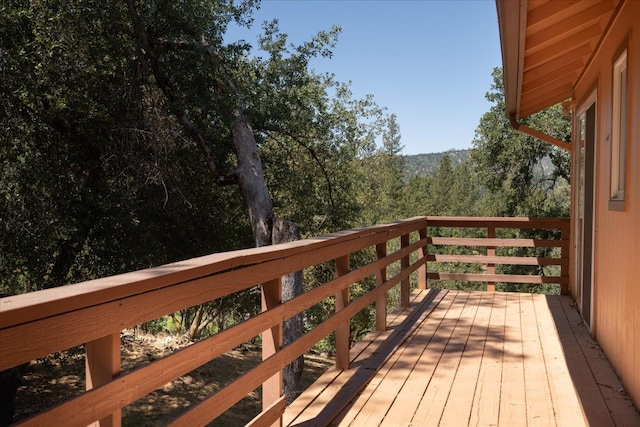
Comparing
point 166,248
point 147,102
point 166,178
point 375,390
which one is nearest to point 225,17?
point 147,102

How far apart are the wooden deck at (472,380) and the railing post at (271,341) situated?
408 millimetres

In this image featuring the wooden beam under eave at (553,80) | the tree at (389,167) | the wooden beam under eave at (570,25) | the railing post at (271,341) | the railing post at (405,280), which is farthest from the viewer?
the tree at (389,167)

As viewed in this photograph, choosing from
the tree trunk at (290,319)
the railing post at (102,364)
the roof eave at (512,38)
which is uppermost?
the roof eave at (512,38)

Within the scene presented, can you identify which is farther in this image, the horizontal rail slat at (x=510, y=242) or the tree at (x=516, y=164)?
the tree at (x=516, y=164)

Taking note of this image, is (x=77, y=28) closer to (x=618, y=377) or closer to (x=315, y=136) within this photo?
(x=315, y=136)

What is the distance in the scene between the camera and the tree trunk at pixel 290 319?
316 inches

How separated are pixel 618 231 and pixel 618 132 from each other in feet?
2.48

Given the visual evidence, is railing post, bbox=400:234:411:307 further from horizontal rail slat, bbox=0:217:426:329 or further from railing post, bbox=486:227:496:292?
horizontal rail slat, bbox=0:217:426:329

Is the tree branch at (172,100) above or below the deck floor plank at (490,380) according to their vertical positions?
above

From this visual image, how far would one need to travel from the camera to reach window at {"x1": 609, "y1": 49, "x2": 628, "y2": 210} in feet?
13.2

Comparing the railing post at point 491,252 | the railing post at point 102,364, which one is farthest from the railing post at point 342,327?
the railing post at point 491,252

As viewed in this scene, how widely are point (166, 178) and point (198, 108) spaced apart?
165 cm

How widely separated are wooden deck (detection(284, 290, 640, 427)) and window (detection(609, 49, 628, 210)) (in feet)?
4.20

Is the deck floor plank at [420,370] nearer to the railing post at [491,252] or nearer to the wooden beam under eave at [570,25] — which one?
the railing post at [491,252]
